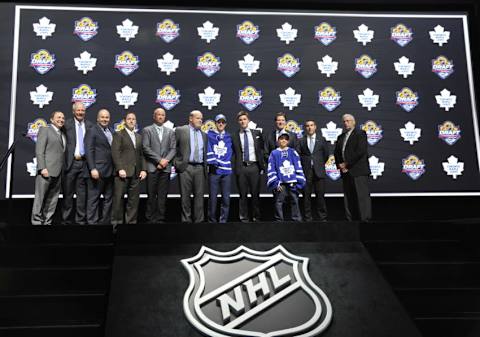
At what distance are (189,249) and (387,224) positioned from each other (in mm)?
1969

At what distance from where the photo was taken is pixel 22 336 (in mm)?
3205

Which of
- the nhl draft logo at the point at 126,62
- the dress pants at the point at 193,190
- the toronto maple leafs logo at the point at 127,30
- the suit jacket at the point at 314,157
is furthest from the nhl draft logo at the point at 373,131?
the toronto maple leafs logo at the point at 127,30

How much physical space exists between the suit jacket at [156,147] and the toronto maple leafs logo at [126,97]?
206 centimetres

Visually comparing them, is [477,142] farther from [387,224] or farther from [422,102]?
[387,224]

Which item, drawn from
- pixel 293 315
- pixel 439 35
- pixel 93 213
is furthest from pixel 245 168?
pixel 439 35

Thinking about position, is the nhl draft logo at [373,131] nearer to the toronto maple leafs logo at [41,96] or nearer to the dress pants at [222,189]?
the dress pants at [222,189]

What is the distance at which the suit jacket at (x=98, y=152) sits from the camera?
5383mm

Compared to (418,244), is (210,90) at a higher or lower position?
higher

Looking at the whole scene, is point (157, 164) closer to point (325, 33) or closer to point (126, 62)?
point (126, 62)

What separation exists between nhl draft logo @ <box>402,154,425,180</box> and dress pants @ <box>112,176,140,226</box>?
14.7 ft

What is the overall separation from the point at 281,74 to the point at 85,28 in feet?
10.8

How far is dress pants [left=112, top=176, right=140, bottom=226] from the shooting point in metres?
5.18

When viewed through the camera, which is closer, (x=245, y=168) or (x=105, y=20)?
(x=245, y=168)

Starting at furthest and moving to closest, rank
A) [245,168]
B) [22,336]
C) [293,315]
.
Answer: [245,168]
[293,315]
[22,336]
